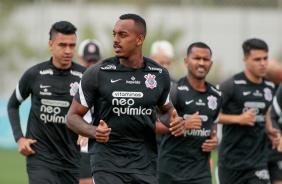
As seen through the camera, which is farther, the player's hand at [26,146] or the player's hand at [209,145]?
the player's hand at [209,145]

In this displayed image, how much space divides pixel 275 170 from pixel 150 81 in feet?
13.7

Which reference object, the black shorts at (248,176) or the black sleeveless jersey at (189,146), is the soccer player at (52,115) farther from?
the black shorts at (248,176)

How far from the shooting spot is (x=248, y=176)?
1080cm

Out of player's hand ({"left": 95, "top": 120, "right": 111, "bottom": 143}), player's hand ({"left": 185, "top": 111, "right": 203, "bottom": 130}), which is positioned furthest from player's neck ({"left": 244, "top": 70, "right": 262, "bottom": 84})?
player's hand ({"left": 95, "top": 120, "right": 111, "bottom": 143})

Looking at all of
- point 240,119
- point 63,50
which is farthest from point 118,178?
point 240,119

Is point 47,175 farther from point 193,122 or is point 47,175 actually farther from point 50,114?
point 193,122

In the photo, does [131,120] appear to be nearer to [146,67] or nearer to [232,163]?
[146,67]

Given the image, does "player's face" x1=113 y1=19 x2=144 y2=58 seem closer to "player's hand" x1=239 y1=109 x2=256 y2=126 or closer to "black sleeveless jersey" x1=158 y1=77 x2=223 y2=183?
"black sleeveless jersey" x1=158 y1=77 x2=223 y2=183

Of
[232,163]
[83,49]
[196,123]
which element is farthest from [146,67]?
[83,49]

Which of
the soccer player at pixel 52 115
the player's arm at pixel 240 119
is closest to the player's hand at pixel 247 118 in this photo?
the player's arm at pixel 240 119

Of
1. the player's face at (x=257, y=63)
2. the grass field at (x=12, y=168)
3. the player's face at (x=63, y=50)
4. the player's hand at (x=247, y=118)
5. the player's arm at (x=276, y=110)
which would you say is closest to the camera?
the player's face at (x=63, y=50)

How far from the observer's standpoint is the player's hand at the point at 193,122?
9234 millimetres

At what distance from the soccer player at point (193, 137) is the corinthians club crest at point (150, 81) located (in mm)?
1696

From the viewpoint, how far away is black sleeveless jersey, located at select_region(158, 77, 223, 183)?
32.2 ft
